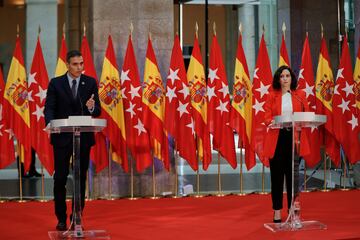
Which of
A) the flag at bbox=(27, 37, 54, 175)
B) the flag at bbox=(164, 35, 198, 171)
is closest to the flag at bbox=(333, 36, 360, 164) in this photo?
the flag at bbox=(164, 35, 198, 171)

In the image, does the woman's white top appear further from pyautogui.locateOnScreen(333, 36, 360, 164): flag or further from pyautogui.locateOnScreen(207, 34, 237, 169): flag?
pyautogui.locateOnScreen(333, 36, 360, 164): flag

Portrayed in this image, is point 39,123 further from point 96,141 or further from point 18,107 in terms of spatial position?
point 96,141

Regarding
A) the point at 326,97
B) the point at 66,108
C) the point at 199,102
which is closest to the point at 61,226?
the point at 66,108

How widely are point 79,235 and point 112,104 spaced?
307 cm

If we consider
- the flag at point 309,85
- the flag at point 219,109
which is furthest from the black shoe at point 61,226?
the flag at point 309,85

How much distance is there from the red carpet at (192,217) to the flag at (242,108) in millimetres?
706

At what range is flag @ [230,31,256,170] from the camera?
9461 mm

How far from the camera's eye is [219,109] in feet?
31.0

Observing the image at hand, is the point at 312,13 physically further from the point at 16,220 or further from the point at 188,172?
the point at 16,220

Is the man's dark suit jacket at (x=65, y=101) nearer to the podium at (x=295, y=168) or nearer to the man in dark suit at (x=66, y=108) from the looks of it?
the man in dark suit at (x=66, y=108)

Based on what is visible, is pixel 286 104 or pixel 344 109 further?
pixel 344 109

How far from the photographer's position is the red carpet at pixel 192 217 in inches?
257

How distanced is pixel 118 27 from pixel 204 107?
159 cm

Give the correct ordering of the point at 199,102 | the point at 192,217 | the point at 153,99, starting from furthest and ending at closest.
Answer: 1. the point at 199,102
2. the point at 153,99
3. the point at 192,217
